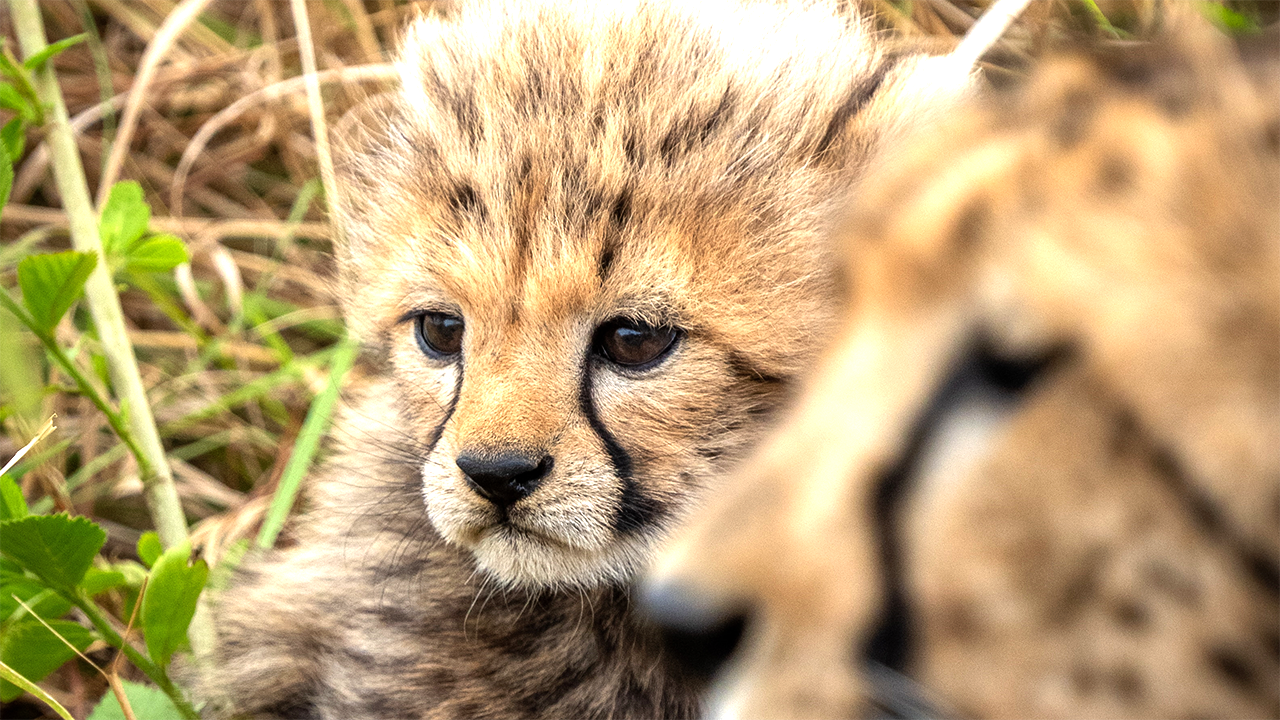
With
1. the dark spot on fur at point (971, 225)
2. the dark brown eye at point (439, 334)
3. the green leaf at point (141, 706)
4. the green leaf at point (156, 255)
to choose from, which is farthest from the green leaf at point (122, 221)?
the dark spot on fur at point (971, 225)

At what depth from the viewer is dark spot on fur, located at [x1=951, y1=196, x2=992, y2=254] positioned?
60 cm

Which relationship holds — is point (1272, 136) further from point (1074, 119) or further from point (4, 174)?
point (4, 174)

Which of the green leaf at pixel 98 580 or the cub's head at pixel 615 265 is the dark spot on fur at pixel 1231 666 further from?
the green leaf at pixel 98 580

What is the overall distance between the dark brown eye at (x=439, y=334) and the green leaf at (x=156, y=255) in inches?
14.4

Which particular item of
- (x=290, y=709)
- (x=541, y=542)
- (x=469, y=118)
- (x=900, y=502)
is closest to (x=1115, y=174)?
(x=900, y=502)

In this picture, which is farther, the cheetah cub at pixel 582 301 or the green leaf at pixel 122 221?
the green leaf at pixel 122 221

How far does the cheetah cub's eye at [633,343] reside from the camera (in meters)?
1.29

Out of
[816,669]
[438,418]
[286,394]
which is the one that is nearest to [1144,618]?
[816,669]

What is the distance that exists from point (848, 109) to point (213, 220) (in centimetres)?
196

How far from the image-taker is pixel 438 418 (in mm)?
1451

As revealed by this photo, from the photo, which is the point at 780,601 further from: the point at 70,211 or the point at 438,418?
the point at 70,211

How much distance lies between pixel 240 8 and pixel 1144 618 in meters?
3.21

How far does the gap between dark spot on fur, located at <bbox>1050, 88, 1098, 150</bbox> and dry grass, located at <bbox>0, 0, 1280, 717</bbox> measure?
4.01ft

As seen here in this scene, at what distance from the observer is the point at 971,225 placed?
606 millimetres
